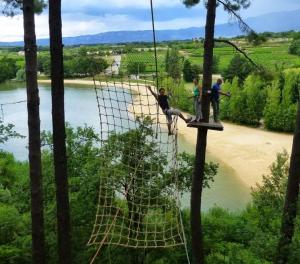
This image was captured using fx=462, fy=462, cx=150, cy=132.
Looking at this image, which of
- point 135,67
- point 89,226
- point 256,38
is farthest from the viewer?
point 89,226

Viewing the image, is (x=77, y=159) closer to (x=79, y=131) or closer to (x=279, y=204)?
(x=79, y=131)

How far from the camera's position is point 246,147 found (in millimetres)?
34312

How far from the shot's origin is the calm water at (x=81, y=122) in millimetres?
22328

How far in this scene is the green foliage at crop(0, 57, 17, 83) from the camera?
55.0 meters

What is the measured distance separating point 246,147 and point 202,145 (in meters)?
26.7

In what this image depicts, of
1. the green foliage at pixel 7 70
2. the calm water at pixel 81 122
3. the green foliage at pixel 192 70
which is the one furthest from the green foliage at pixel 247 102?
the green foliage at pixel 192 70

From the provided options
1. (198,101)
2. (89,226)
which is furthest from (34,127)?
(89,226)

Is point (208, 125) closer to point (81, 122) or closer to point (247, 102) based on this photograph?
point (81, 122)

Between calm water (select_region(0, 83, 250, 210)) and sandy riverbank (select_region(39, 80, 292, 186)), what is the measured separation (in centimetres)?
78

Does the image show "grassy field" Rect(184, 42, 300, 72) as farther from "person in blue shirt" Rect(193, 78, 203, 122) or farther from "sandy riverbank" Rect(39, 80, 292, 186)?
"person in blue shirt" Rect(193, 78, 203, 122)

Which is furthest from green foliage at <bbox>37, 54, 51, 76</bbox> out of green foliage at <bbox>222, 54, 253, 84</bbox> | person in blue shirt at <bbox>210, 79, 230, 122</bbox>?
green foliage at <bbox>222, 54, 253, 84</bbox>

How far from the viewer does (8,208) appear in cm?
1047

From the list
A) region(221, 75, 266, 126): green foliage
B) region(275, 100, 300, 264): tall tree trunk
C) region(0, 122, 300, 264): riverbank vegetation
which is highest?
region(275, 100, 300, 264): tall tree trunk

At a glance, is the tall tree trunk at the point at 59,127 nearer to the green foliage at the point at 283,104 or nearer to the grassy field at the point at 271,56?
the green foliage at the point at 283,104
